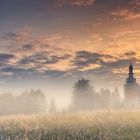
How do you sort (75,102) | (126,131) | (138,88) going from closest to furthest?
1. (126,131)
2. (75,102)
3. (138,88)

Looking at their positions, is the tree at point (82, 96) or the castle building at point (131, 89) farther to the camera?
the castle building at point (131, 89)

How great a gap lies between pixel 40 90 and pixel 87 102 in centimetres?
2143

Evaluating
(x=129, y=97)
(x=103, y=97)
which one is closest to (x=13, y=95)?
(x=103, y=97)

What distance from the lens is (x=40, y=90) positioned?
294 feet

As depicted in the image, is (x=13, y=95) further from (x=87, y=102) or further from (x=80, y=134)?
(x=80, y=134)

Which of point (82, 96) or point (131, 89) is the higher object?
point (131, 89)

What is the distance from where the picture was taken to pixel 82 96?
69688 mm

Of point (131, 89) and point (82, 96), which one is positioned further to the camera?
point (131, 89)

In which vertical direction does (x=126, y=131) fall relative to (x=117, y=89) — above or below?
below

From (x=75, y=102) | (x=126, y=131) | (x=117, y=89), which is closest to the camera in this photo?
(x=126, y=131)

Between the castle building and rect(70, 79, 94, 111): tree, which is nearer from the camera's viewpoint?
rect(70, 79, 94, 111): tree

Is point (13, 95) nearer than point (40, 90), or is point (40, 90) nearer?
point (13, 95)

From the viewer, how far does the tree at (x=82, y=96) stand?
69.6 metres

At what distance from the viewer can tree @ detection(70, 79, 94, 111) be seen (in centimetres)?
6962
